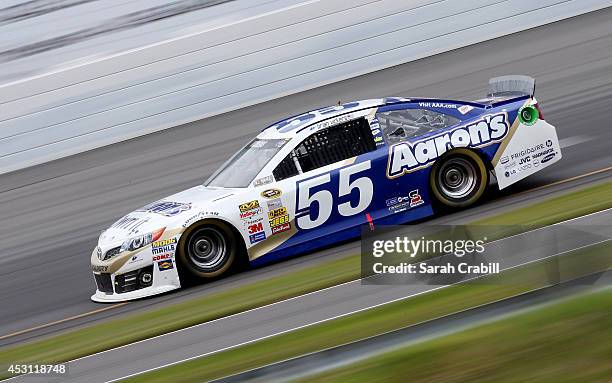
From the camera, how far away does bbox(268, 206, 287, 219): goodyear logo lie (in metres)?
10.1

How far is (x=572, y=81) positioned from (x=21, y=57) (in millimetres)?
10313

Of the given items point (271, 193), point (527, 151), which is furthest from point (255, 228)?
point (527, 151)

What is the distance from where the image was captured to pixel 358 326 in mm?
6887

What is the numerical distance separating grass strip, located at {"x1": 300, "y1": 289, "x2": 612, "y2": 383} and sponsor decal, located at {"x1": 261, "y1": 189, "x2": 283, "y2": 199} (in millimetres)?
4954

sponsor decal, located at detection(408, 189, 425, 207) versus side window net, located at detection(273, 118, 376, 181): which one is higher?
side window net, located at detection(273, 118, 376, 181)

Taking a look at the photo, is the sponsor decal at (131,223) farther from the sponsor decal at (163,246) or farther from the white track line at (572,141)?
the white track line at (572,141)

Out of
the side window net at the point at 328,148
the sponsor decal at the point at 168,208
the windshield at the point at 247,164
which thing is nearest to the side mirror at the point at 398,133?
the side window net at the point at 328,148

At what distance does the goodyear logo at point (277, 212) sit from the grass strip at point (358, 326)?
288 centimetres

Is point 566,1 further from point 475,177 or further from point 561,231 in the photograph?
point 561,231

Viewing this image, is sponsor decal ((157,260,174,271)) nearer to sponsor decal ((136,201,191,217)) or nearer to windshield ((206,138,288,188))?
sponsor decal ((136,201,191,217))

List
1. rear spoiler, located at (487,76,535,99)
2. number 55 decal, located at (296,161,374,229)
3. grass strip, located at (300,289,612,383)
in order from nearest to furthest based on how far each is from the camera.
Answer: grass strip, located at (300,289,612,383) → number 55 decal, located at (296,161,374,229) → rear spoiler, located at (487,76,535,99)

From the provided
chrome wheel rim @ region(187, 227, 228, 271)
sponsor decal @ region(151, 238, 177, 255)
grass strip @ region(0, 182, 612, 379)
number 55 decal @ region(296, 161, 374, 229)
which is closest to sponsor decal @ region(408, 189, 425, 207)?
number 55 decal @ region(296, 161, 374, 229)

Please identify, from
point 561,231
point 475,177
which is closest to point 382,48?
point 475,177

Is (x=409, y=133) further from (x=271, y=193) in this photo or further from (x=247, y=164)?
(x=247, y=164)
